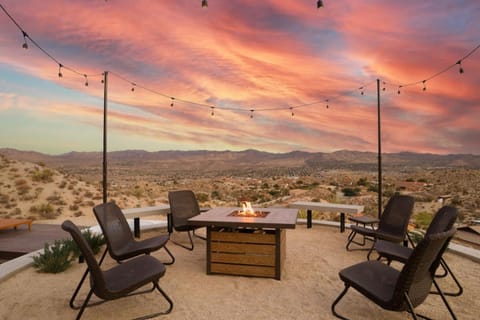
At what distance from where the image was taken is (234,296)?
3.18 meters

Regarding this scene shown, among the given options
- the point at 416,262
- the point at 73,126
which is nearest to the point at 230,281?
the point at 416,262

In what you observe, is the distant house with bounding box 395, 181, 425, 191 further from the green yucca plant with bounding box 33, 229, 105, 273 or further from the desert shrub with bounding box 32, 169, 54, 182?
the desert shrub with bounding box 32, 169, 54, 182

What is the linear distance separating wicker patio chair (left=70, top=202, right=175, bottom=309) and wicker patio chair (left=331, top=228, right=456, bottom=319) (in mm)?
2187

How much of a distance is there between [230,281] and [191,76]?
7536 mm

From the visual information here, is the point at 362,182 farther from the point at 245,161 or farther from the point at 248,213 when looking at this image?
the point at 245,161

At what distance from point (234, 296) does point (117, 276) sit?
1.15m

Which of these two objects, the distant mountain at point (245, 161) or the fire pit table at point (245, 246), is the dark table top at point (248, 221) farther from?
the distant mountain at point (245, 161)

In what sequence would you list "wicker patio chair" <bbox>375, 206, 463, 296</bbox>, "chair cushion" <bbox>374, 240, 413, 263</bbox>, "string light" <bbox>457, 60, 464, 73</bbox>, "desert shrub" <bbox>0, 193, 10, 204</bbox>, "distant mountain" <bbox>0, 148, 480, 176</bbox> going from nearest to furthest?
"wicker patio chair" <bbox>375, 206, 463, 296</bbox>, "chair cushion" <bbox>374, 240, 413, 263</bbox>, "string light" <bbox>457, 60, 464, 73</bbox>, "desert shrub" <bbox>0, 193, 10, 204</bbox>, "distant mountain" <bbox>0, 148, 480, 176</bbox>

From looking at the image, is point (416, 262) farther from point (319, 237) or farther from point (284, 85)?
point (284, 85)

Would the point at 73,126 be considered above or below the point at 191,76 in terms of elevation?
below

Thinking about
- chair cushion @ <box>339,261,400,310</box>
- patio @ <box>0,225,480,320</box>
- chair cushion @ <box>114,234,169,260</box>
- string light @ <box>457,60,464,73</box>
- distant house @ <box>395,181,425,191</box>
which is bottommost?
distant house @ <box>395,181,425,191</box>

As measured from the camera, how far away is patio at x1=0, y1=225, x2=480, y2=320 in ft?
9.21

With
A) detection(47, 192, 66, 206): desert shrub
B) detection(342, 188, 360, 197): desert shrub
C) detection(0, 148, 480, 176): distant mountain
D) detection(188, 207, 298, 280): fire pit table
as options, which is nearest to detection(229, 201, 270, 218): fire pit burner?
detection(188, 207, 298, 280): fire pit table

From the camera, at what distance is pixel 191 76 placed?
9.84 metres
